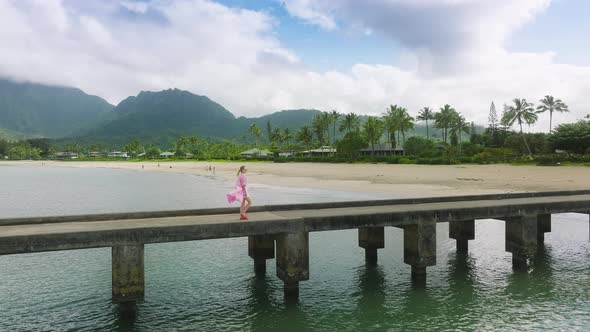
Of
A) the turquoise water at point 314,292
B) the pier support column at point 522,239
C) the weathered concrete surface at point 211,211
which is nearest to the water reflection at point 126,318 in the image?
the turquoise water at point 314,292

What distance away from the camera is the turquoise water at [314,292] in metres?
12.0

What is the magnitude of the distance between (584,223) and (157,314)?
25.4 metres

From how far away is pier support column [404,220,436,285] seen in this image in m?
14.1

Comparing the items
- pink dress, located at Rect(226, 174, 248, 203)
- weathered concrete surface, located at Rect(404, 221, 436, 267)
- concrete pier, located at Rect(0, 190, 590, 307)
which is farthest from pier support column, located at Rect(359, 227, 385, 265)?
pink dress, located at Rect(226, 174, 248, 203)

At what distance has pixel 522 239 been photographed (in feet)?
52.4

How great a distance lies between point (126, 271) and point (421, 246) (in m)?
8.92

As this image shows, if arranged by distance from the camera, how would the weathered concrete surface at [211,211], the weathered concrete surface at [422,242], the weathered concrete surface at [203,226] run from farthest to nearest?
the weathered concrete surface at [422,242], the weathered concrete surface at [211,211], the weathered concrete surface at [203,226]

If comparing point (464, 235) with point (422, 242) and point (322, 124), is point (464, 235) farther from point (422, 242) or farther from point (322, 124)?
point (322, 124)

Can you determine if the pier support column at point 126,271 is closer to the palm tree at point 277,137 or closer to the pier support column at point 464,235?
the pier support column at point 464,235

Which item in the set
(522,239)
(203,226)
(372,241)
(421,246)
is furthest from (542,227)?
(203,226)

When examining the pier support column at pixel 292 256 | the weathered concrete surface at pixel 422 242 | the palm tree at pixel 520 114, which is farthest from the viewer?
the palm tree at pixel 520 114

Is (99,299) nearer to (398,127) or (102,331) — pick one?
(102,331)

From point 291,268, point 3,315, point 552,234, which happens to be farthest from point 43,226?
point 552,234

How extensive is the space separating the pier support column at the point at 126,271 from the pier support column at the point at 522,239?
1316 centimetres
